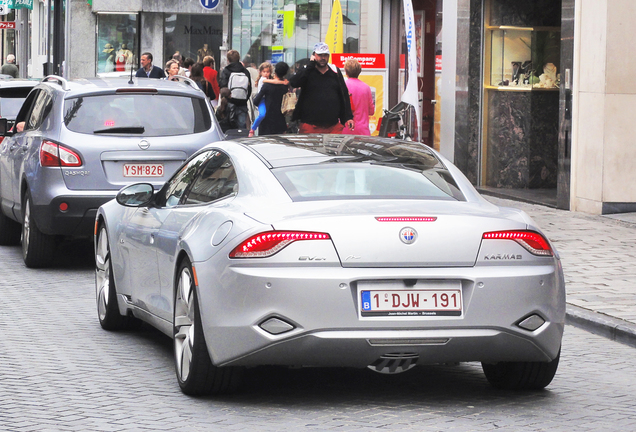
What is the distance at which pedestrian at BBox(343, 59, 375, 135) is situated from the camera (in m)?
17.0

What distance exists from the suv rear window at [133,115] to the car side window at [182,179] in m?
3.83

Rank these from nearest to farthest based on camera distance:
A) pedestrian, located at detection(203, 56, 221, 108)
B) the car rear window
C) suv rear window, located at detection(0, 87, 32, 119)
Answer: the car rear window → suv rear window, located at detection(0, 87, 32, 119) → pedestrian, located at detection(203, 56, 221, 108)

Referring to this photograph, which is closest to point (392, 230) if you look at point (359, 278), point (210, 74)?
point (359, 278)

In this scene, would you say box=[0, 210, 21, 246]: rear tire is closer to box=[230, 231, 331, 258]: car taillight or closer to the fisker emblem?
box=[230, 231, 331, 258]: car taillight

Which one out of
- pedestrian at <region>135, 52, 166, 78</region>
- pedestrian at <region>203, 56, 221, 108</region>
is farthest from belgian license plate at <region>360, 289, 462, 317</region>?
pedestrian at <region>135, 52, 166, 78</region>

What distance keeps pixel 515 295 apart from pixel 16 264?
7117 millimetres

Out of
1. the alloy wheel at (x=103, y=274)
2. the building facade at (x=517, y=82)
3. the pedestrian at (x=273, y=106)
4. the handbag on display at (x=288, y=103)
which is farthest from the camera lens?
the handbag on display at (x=288, y=103)

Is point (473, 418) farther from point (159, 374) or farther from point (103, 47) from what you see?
point (103, 47)

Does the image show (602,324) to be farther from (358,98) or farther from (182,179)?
(358,98)

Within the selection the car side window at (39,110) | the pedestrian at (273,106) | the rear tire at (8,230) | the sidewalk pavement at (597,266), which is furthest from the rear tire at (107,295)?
the pedestrian at (273,106)

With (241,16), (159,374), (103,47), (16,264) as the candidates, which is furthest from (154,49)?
(159,374)

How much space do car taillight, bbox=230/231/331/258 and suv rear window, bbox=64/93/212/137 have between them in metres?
5.64

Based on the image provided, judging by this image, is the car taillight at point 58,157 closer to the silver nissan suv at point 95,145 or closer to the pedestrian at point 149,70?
the silver nissan suv at point 95,145

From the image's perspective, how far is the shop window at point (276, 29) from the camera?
28.3m
